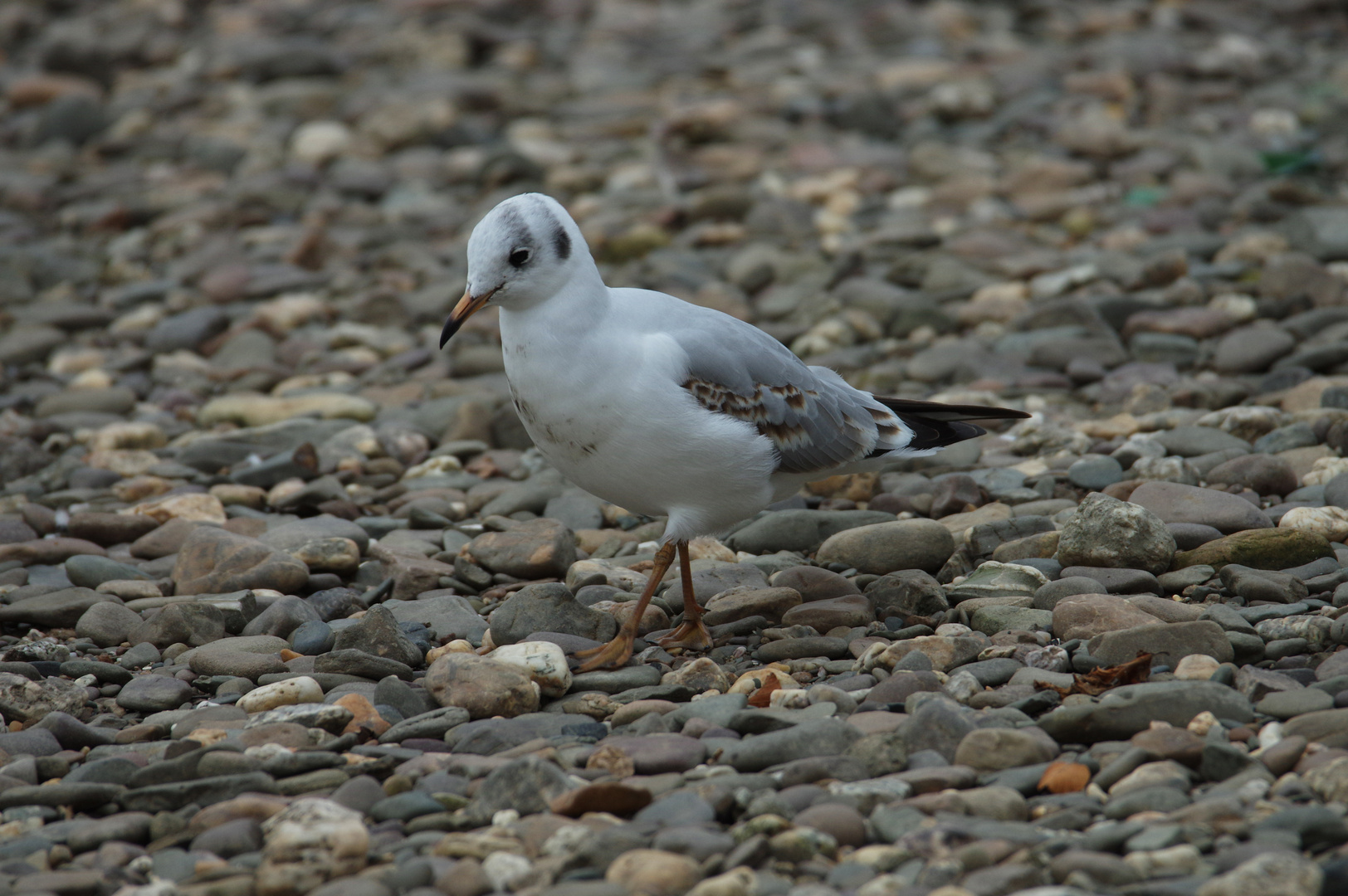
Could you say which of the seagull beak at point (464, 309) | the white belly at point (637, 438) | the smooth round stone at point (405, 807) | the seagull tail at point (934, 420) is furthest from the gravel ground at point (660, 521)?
the seagull beak at point (464, 309)

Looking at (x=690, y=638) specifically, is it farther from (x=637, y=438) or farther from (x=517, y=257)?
(x=517, y=257)

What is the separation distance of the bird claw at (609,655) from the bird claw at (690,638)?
0.70 ft

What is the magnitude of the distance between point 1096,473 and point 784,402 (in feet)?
5.44

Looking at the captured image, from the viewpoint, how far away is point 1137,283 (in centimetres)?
796

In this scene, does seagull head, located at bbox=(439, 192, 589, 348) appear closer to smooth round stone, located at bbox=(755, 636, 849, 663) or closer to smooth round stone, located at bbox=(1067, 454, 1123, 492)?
smooth round stone, located at bbox=(755, 636, 849, 663)

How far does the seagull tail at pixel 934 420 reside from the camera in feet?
17.7

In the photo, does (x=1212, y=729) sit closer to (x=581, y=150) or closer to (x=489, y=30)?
(x=581, y=150)

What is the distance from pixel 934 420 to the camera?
17.9 feet

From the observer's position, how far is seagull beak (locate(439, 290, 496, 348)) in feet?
15.2

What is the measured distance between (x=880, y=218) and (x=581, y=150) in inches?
102

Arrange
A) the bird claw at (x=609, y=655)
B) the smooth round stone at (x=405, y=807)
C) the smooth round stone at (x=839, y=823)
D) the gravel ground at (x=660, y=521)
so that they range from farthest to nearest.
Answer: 1. the bird claw at (x=609, y=655)
2. the smooth round stone at (x=405, y=807)
3. the gravel ground at (x=660, y=521)
4. the smooth round stone at (x=839, y=823)

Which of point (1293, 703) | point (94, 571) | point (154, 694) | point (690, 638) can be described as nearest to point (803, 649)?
point (690, 638)

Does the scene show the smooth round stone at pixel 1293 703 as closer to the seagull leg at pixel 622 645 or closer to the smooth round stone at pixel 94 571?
the seagull leg at pixel 622 645

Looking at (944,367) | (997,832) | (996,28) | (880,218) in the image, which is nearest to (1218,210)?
(880,218)
